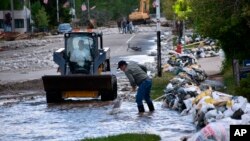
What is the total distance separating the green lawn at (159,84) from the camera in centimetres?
2474

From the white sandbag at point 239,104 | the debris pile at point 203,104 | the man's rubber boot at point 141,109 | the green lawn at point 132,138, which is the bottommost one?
the man's rubber boot at point 141,109

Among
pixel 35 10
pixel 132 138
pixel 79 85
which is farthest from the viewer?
pixel 35 10

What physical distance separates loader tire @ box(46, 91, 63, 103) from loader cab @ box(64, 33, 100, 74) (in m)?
1.46

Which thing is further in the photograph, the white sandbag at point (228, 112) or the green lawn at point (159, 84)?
the green lawn at point (159, 84)

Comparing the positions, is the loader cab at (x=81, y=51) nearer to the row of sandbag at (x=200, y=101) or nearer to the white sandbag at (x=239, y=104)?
the row of sandbag at (x=200, y=101)

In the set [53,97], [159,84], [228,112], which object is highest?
[228,112]

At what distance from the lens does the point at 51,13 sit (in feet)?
338

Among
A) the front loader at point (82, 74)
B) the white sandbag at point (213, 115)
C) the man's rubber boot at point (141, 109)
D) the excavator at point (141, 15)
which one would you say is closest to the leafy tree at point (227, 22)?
the front loader at point (82, 74)

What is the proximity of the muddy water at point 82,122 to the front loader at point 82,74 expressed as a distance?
0.53m

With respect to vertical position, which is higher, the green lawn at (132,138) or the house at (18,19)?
the green lawn at (132,138)

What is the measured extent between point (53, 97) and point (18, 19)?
248ft

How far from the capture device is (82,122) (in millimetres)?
18859

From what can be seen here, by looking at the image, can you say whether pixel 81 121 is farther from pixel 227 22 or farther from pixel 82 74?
pixel 227 22

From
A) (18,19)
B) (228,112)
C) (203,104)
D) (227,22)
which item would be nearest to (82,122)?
(203,104)
